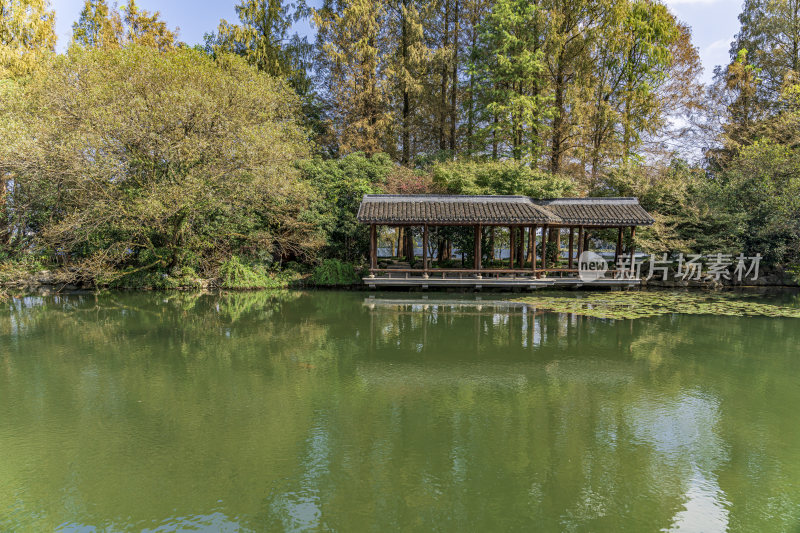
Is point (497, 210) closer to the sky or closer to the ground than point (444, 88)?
closer to the ground

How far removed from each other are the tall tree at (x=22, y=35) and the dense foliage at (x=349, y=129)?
0.06 m

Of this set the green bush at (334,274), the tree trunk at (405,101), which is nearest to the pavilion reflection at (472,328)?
the green bush at (334,274)

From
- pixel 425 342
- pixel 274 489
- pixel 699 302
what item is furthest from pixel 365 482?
pixel 699 302

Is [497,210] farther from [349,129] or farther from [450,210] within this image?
[349,129]

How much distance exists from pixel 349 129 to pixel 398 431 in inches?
714

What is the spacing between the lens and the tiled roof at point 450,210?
573 inches

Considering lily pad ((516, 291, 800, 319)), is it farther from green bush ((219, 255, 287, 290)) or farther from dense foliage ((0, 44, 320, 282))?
dense foliage ((0, 44, 320, 282))

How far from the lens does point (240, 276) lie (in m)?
15.4

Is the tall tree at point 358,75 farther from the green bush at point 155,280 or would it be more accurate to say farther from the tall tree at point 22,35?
the tall tree at point 22,35

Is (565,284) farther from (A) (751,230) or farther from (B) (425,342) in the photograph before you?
(B) (425,342)

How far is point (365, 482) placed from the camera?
365 centimetres

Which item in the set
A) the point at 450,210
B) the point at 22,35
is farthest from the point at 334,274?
the point at 22,35

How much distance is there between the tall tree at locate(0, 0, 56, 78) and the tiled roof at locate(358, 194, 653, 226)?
12226 mm

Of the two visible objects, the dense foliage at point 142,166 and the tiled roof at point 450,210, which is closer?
the dense foliage at point 142,166
